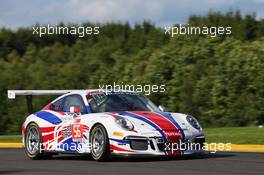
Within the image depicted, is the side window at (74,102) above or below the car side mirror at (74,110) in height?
above

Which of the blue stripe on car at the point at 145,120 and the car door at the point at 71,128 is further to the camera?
the car door at the point at 71,128

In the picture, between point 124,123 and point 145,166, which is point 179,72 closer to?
point 124,123

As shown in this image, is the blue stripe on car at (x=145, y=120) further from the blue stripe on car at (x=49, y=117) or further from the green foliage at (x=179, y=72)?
the green foliage at (x=179, y=72)

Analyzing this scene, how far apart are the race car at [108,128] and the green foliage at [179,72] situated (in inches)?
770

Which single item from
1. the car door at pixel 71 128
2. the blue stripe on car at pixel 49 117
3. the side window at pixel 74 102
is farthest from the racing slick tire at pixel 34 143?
the side window at pixel 74 102

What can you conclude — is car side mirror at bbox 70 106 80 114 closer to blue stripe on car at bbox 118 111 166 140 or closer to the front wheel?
the front wheel

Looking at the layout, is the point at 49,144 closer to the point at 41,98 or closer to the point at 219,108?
the point at 219,108

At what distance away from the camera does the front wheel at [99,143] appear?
12.5 metres

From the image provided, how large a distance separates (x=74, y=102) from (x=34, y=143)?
125cm

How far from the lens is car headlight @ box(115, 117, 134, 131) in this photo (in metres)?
12.4

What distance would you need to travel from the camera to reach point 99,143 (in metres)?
12.7

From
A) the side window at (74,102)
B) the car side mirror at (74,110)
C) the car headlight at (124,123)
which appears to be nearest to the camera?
the car headlight at (124,123)

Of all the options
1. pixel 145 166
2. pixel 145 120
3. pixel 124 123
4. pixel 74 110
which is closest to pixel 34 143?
pixel 74 110

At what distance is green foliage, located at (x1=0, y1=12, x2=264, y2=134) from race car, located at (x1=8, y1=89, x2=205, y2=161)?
19.6m
